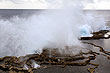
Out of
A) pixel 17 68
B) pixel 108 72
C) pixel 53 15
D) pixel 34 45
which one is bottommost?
pixel 108 72

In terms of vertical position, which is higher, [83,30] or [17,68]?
[83,30]

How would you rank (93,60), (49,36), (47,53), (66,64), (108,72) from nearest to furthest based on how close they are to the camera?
(108,72)
(66,64)
(93,60)
(47,53)
(49,36)

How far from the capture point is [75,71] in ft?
35.5

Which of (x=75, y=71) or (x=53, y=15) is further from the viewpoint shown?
(x=53, y=15)

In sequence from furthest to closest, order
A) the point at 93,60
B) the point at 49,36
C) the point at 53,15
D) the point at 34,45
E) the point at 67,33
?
the point at 53,15 < the point at 67,33 < the point at 49,36 < the point at 34,45 < the point at 93,60

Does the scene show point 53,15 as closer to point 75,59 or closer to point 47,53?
point 47,53

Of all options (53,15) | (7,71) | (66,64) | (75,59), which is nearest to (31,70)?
(7,71)

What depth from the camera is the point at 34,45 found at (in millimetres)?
17250

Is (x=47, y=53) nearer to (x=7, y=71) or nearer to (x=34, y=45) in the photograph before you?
(x=34, y=45)

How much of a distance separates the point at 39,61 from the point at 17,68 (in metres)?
2.54

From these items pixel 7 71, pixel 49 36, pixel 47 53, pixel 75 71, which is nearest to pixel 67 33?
pixel 49 36

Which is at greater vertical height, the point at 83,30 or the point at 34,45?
the point at 83,30

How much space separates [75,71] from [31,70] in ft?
13.0

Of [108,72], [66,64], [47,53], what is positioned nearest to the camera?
[108,72]
